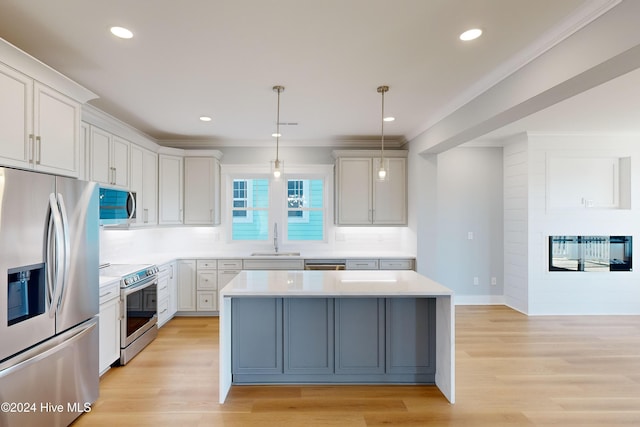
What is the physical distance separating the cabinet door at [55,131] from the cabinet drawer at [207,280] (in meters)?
2.46

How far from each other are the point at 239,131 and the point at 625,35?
3.87 m

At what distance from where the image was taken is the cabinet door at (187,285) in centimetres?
457

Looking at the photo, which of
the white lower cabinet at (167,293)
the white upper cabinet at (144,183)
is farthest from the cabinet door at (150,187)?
the white lower cabinet at (167,293)

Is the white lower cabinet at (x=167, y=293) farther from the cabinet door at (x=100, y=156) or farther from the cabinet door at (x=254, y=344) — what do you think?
the cabinet door at (x=254, y=344)

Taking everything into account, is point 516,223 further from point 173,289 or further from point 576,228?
point 173,289

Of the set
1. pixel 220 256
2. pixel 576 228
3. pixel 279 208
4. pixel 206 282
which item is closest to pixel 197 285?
pixel 206 282

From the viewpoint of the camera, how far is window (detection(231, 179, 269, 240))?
206 inches

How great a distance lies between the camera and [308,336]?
111 inches

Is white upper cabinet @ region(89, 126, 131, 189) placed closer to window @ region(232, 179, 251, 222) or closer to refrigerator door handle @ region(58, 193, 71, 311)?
refrigerator door handle @ region(58, 193, 71, 311)

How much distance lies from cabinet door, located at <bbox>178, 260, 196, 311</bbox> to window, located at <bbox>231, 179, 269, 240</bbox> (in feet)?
3.03

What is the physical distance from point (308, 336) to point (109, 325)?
5.99ft

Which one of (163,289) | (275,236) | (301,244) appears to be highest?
(275,236)

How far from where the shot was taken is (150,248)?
4.79 meters

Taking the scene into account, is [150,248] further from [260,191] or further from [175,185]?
[260,191]
